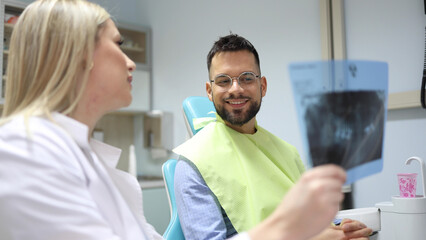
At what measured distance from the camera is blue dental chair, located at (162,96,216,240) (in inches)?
57.7

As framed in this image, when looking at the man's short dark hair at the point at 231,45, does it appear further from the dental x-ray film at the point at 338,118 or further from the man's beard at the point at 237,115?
the dental x-ray film at the point at 338,118

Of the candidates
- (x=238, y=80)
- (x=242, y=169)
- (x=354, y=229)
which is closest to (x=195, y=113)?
(x=238, y=80)


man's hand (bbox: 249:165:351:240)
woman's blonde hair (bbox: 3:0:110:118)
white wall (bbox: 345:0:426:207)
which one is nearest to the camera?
man's hand (bbox: 249:165:351:240)

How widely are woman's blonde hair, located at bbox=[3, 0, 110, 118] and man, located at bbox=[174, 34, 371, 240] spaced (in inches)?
27.2

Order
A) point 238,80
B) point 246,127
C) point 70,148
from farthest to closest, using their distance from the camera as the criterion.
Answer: point 246,127 < point 238,80 < point 70,148

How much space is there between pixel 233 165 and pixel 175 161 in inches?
13.3

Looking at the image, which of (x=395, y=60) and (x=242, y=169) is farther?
(x=395, y=60)

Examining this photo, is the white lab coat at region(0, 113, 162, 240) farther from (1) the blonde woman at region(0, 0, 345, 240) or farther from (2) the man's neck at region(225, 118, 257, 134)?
(2) the man's neck at region(225, 118, 257, 134)

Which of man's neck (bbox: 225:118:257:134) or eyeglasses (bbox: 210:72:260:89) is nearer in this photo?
eyeglasses (bbox: 210:72:260:89)

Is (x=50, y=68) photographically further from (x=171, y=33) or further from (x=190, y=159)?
(x=171, y=33)

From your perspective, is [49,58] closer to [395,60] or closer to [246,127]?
[246,127]

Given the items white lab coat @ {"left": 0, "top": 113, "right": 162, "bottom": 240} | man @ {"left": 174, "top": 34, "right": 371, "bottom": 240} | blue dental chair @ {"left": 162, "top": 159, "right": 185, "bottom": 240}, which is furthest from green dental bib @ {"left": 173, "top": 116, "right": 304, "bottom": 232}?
white lab coat @ {"left": 0, "top": 113, "right": 162, "bottom": 240}

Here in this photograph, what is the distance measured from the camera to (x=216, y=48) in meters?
1.58

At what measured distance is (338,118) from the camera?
2.17ft
